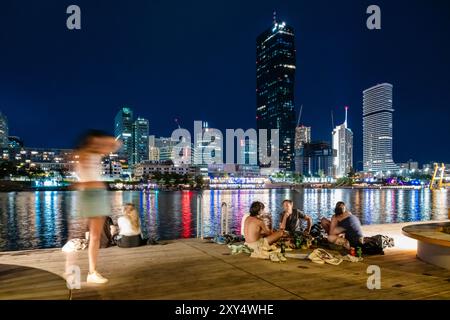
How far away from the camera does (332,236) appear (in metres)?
8.65

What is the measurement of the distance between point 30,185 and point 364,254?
189532 mm

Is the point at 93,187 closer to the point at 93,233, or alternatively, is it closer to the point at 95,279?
the point at 93,233

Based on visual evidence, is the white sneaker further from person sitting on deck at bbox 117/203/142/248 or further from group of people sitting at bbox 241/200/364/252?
group of people sitting at bbox 241/200/364/252

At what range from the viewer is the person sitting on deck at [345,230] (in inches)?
327

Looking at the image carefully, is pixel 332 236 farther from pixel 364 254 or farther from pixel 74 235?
pixel 74 235

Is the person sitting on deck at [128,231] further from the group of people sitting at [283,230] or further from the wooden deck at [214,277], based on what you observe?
the group of people sitting at [283,230]

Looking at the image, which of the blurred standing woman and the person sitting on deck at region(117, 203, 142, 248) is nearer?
the blurred standing woman

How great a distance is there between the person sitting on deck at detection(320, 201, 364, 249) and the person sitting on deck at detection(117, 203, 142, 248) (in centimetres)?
512

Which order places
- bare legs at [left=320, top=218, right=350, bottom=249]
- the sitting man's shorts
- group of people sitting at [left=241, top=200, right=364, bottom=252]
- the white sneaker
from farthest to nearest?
bare legs at [left=320, top=218, right=350, bottom=249]
group of people sitting at [left=241, top=200, right=364, bottom=252]
the sitting man's shorts
the white sneaker

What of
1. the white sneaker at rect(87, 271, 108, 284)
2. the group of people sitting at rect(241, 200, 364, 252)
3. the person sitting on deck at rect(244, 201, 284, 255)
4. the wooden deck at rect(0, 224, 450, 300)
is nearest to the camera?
the wooden deck at rect(0, 224, 450, 300)

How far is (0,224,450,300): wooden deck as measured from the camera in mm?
5121

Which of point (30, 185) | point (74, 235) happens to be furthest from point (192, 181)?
point (74, 235)

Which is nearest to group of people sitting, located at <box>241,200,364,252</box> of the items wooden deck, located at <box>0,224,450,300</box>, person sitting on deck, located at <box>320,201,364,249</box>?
person sitting on deck, located at <box>320,201,364,249</box>

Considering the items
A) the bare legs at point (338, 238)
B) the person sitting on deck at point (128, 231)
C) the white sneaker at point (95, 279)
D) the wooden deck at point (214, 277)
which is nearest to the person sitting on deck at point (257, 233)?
the wooden deck at point (214, 277)
